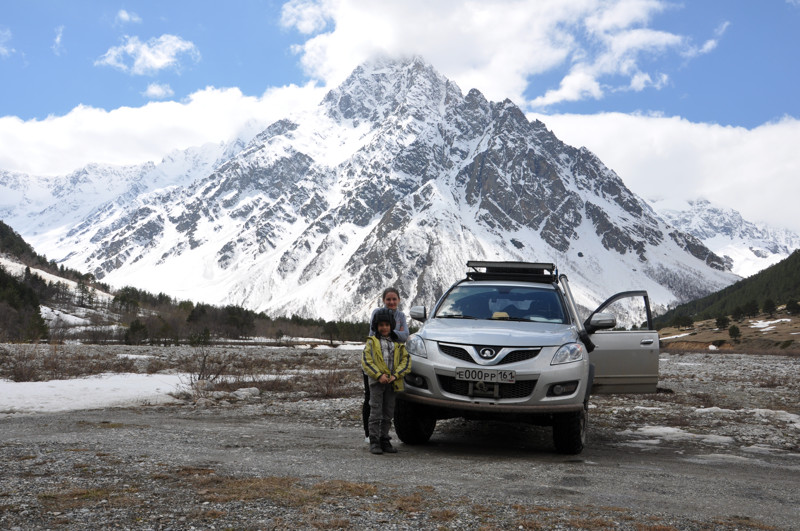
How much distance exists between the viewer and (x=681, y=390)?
848 inches

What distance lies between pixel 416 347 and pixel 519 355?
4.97ft

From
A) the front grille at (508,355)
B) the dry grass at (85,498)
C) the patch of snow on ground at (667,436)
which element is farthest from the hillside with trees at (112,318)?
the dry grass at (85,498)

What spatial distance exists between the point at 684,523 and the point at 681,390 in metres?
17.9

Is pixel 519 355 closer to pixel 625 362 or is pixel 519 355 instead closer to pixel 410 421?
pixel 410 421

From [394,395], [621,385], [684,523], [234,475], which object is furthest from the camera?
[621,385]

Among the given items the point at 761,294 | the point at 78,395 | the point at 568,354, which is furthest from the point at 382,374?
the point at 761,294

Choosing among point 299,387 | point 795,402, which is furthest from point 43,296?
point 795,402

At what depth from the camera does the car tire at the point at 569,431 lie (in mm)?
8656

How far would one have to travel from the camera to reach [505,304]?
402 inches

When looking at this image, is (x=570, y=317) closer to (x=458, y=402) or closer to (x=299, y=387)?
(x=458, y=402)

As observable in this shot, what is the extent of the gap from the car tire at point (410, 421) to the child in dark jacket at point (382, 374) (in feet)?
1.11

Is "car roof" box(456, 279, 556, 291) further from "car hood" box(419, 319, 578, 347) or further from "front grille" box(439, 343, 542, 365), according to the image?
"front grille" box(439, 343, 542, 365)

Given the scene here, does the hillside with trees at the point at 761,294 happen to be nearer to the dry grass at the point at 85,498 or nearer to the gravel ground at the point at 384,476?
the gravel ground at the point at 384,476

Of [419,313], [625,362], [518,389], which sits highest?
[419,313]
